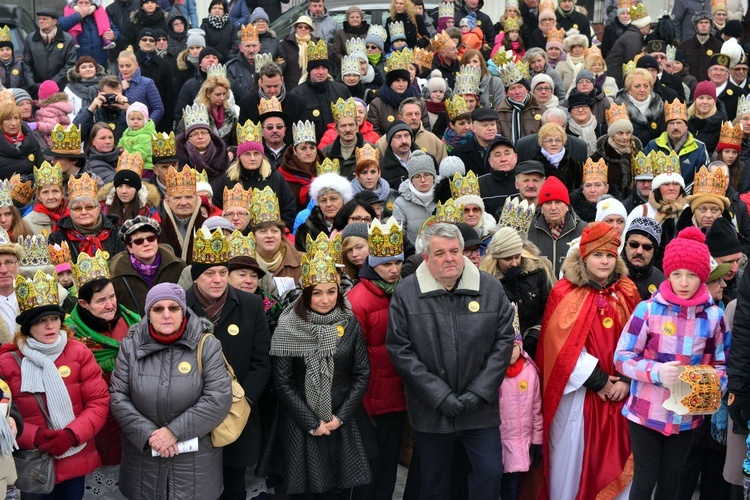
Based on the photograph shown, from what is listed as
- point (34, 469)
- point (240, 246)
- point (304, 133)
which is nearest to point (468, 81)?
point (304, 133)

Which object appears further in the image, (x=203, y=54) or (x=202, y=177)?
(x=203, y=54)

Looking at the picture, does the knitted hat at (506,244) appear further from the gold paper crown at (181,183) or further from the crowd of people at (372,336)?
the gold paper crown at (181,183)

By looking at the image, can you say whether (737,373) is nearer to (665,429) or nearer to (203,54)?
(665,429)

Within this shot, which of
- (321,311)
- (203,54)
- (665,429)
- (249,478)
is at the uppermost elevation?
(203,54)

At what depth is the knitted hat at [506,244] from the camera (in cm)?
717

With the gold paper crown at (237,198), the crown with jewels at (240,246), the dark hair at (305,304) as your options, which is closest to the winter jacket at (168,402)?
the dark hair at (305,304)

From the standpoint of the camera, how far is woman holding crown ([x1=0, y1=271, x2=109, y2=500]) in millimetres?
6160

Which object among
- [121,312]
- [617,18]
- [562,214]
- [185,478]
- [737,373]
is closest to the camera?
[737,373]

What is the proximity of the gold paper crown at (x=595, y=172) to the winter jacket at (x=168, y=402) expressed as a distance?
13.8 feet

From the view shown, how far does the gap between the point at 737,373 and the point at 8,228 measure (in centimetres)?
546

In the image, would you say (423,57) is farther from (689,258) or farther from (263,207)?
(689,258)

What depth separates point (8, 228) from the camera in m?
8.53

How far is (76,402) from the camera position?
629 cm

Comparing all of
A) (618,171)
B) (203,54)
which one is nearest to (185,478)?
(618,171)
